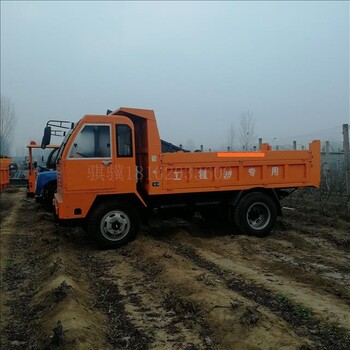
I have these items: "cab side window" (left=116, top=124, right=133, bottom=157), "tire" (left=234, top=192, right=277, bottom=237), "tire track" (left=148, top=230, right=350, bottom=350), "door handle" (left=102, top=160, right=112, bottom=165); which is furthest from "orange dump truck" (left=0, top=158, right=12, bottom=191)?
"tire track" (left=148, top=230, right=350, bottom=350)

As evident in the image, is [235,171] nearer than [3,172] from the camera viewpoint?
Yes

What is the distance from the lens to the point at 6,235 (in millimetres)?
9594

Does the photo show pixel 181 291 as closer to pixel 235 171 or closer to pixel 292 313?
pixel 292 313

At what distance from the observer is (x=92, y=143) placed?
299 inches

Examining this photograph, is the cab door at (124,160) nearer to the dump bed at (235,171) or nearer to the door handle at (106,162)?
the door handle at (106,162)

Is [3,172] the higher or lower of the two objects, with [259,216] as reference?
higher

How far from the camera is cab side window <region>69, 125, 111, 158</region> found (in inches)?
296

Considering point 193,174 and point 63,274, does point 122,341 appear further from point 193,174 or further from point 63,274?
point 193,174

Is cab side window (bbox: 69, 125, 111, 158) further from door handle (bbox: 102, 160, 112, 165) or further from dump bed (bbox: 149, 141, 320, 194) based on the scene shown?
dump bed (bbox: 149, 141, 320, 194)

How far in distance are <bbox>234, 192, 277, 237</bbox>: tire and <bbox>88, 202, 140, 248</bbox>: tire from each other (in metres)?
2.23

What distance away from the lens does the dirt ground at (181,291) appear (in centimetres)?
392

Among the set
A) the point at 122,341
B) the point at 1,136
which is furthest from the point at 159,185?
the point at 1,136

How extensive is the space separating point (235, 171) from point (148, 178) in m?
1.87

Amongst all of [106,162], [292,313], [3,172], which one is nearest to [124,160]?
[106,162]
